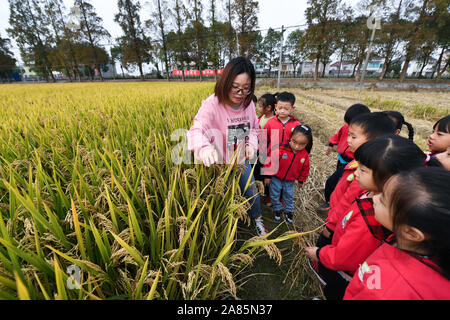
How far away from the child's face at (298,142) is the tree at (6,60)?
169 feet

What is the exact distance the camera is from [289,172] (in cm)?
208

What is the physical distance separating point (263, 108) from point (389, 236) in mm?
2515

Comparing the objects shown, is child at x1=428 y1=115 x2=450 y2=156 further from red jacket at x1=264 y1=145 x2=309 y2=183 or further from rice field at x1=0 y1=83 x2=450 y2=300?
rice field at x1=0 y1=83 x2=450 y2=300

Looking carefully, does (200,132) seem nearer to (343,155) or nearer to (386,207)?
(386,207)

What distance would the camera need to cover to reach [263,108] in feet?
10.1

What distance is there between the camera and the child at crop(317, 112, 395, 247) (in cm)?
133

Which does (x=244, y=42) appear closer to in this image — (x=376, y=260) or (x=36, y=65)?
(x=376, y=260)

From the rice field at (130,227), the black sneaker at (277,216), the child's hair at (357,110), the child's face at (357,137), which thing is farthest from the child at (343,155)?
the child's face at (357,137)

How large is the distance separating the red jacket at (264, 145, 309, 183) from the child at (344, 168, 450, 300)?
132cm

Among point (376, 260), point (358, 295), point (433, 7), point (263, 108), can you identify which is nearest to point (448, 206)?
point (376, 260)

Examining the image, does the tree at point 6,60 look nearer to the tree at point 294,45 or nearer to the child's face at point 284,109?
the child's face at point 284,109

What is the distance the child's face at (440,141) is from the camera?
160 centimetres

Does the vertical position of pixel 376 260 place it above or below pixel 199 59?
below

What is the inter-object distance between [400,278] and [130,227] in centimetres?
107
